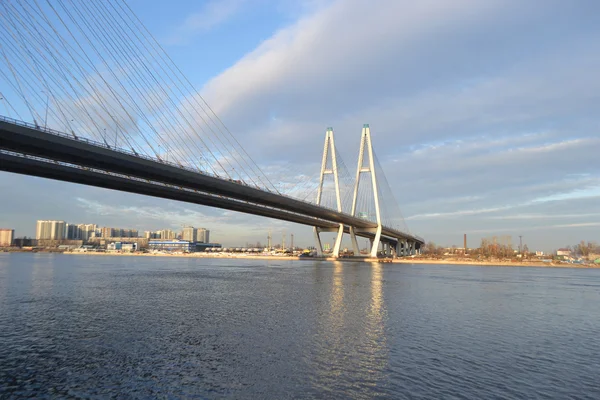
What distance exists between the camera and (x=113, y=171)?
34.6m

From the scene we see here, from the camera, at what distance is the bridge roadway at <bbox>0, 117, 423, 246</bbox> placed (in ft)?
84.2

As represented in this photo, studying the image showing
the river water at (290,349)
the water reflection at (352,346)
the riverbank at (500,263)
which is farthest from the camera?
the riverbank at (500,263)

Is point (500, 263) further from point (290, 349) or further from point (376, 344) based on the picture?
point (290, 349)

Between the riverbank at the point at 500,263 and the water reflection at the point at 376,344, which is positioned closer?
the water reflection at the point at 376,344

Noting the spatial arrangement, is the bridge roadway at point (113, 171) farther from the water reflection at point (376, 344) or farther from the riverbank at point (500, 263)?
the riverbank at point (500, 263)

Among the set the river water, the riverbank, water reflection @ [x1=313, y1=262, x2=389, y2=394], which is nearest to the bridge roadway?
the river water

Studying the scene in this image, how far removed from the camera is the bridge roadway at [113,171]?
84.2ft

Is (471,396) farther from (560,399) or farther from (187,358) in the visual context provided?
(187,358)

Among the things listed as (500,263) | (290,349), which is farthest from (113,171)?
(500,263)

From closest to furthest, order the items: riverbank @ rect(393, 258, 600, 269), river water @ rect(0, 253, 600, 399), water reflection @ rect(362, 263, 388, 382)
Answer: river water @ rect(0, 253, 600, 399)
water reflection @ rect(362, 263, 388, 382)
riverbank @ rect(393, 258, 600, 269)

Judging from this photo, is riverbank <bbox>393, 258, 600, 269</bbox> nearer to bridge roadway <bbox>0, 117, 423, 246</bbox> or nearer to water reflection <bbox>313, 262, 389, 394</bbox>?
bridge roadway <bbox>0, 117, 423, 246</bbox>

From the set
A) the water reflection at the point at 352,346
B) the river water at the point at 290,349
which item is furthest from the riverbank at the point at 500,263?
the water reflection at the point at 352,346

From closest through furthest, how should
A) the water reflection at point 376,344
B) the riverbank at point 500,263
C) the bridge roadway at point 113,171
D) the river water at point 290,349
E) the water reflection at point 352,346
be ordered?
the river water at point 290,349
the water reflection at point 352,346
the water reflection at point 376,344
the bridge roadway at point 113,171
the riverbank at point 500,263

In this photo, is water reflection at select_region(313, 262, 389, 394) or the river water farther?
water reflection at select_region(313, 262, 389, 394)
